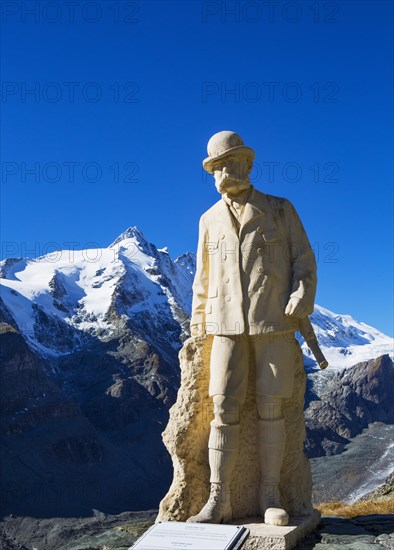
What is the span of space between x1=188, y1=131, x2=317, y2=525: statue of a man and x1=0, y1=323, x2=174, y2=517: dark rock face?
97422mm

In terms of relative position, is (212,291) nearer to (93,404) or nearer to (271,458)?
(271,458)

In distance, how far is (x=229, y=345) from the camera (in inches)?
285

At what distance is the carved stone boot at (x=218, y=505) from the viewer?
6.89 m

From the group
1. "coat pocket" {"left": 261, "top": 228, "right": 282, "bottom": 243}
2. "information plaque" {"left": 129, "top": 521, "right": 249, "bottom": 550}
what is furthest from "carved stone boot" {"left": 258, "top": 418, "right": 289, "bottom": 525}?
"coat pocket" {"left": 261, "top": 228, "right": 282, "bottom": 243}

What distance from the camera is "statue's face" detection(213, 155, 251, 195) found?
7645 millimetres

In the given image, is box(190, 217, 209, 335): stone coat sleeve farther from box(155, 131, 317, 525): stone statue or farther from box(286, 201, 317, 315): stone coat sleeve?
box(286, 201, 317, 315): stone coat sleeve

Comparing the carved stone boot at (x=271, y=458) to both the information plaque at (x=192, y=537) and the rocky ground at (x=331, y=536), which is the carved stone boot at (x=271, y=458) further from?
the information plaque at (x=192, y=537)

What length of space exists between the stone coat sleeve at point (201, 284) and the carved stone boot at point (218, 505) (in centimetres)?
175

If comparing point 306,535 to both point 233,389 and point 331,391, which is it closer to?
point 233,389

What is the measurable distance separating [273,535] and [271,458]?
88 cm

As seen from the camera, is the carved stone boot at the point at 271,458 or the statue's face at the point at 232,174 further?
the statue's face at the point at 232,174

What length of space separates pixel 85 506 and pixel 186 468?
104 meters

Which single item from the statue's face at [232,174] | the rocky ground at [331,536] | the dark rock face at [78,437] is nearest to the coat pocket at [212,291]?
the statue's face at [232,174]

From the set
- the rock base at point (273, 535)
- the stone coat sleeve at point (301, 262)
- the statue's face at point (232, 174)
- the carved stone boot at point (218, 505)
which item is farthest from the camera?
the statue's face at point (232, 174)
